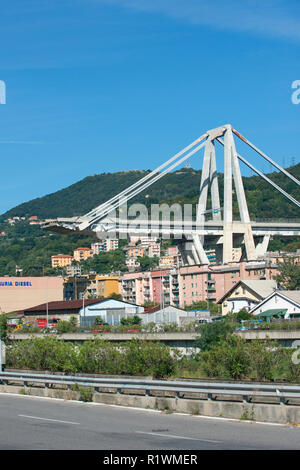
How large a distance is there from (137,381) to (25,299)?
10624cm

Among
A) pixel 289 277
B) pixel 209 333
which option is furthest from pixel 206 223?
pixel 209 333

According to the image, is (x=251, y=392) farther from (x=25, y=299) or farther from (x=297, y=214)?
(x=297, y=214)

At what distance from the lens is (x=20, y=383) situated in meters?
27.8

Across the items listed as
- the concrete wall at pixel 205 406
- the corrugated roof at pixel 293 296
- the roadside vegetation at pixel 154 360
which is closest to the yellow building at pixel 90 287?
the corrugated roof at pixel 293 296

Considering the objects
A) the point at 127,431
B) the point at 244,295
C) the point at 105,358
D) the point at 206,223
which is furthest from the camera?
the point at 206,223

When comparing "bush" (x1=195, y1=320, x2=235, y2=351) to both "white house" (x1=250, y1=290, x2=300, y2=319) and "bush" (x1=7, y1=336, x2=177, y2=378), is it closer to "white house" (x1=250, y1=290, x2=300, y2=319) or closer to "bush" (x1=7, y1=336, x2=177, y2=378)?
"white house" (x1=250, y1=290, x2=300, y2=319)

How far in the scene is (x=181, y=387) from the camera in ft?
63.8

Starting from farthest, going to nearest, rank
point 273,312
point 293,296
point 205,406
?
point 293,296 < point 273,312 < point 205,406

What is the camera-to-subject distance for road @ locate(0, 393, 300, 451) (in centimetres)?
1317

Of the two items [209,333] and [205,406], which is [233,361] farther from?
[209,333]

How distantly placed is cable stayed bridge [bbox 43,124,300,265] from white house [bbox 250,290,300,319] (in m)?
34.3

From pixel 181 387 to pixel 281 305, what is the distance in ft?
141

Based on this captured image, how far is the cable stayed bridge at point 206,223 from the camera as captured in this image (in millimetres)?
94125

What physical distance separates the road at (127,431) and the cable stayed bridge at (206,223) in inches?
2855
